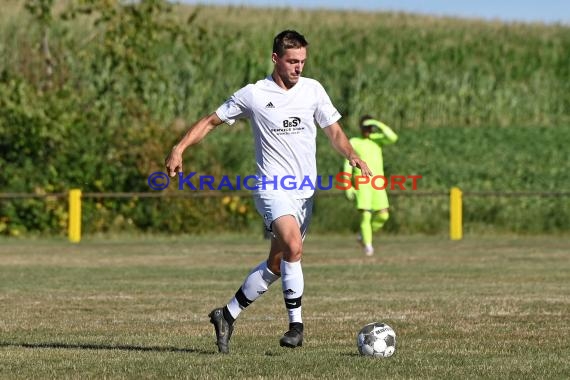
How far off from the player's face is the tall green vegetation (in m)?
22.9

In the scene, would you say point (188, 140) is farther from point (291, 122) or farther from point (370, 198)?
point (370, 198)

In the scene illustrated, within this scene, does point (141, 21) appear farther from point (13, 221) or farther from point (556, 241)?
point (556, 241)

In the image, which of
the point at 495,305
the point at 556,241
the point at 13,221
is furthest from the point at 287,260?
the point at 13,221

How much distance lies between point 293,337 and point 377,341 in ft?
2.71

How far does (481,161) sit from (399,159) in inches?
117

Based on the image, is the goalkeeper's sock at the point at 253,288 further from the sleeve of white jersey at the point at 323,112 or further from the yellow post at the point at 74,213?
the yellow post at the point at 74,213

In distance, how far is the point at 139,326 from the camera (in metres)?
13.4

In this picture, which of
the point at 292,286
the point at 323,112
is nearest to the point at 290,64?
the point at 323,112

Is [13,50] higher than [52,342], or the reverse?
[13,50]

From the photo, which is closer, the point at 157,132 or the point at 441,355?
the point at 441,355

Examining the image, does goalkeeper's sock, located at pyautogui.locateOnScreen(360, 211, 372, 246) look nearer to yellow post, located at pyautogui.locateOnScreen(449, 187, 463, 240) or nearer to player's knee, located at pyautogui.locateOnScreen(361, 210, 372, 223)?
player's knee, located at pyautogui.locateOnScreen(361, 210, 372, 223)

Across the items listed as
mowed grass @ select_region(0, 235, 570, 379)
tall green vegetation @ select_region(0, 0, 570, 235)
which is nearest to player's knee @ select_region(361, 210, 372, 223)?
mowed grass @ select_region(0, 235, 570, 379)

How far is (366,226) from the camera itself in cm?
2519

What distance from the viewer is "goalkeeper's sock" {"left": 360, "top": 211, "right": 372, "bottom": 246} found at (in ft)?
81.5
